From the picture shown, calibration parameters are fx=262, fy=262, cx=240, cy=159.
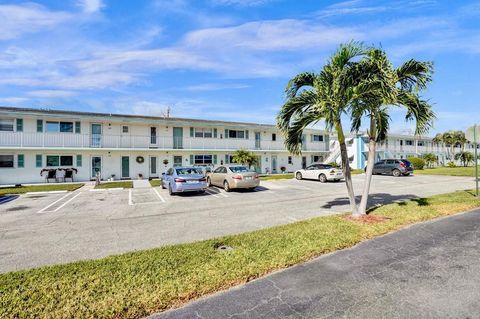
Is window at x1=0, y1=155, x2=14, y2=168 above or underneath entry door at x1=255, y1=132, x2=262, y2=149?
underneath

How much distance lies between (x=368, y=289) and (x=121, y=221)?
7288mm

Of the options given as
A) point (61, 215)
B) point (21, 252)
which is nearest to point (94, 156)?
point (61, 215)

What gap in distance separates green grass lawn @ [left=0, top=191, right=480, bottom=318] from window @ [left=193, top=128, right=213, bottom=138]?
854 inches

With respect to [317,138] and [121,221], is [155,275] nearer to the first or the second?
[121,221]

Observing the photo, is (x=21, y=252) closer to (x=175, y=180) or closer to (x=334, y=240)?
(x=334, y=240)

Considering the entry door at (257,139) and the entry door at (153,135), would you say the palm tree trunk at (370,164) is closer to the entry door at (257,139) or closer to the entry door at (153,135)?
the entry door at (153,135)

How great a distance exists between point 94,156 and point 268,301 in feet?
77.6

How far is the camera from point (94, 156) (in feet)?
75.5

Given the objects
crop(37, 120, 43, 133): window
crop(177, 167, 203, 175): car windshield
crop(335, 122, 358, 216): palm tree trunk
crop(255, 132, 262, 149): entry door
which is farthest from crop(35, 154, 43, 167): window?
crop(335, 122, 358, 216): palm tree trunk

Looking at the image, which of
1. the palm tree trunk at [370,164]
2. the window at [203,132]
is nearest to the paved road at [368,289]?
the palm tree trunk at [370,164]

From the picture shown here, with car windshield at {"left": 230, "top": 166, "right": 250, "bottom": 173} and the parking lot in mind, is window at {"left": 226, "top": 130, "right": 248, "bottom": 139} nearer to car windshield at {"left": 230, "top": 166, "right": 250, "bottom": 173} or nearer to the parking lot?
car windshield at {"left": 230, "top": 166, "right": 250, "bottom": 173}

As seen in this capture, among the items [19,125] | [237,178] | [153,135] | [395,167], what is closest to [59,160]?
[19,125]

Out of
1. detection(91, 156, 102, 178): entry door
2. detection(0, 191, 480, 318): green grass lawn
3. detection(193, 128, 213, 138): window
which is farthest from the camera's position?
detection(193, 128, 213, 138): window

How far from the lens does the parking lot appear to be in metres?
5.74
